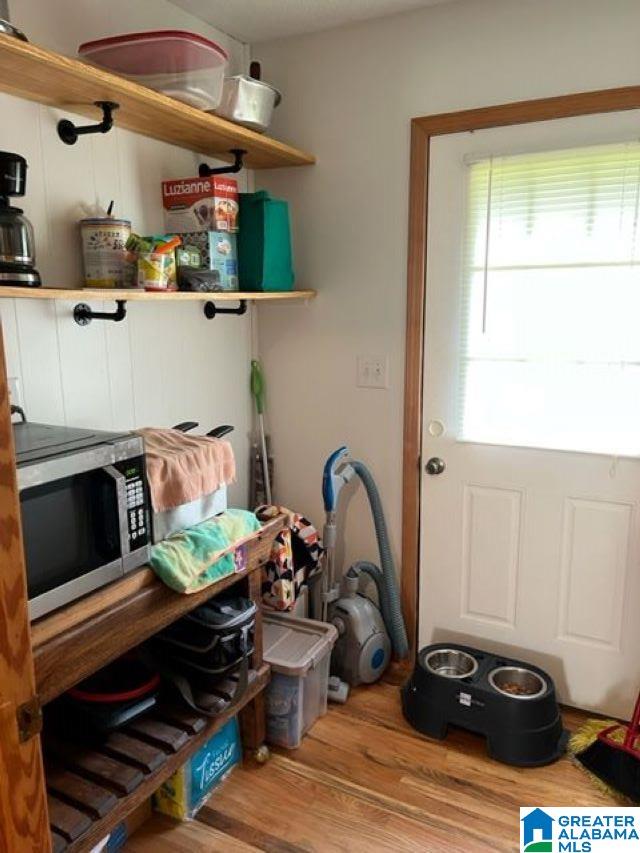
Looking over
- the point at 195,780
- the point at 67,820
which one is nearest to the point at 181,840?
the point at 195,780

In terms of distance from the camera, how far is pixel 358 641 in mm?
2330

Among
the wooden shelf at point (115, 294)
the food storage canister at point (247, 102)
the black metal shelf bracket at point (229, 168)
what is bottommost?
the wooden shelf at point (115, 294)

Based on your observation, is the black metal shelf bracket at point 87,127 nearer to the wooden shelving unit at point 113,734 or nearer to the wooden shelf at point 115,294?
the wooden shelf at point 115,294

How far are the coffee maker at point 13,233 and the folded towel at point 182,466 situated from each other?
17.5 inches

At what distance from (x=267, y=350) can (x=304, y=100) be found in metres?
0.91

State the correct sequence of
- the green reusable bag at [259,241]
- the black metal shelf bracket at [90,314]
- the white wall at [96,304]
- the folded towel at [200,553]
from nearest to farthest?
the folded towel at [200,553] → the white wall at [96,304] → the black metal shelf bracket at [90,314] → the green reusable bag at [259,241]

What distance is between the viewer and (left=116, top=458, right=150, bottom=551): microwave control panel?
146cm

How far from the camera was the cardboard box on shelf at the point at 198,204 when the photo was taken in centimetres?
199

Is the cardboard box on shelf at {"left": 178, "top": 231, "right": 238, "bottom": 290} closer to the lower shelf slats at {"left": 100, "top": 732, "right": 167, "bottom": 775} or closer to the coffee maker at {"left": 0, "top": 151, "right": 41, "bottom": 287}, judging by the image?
the coffee maker at {"left": 0, "top": 151, "right": 41, "bottom": 287}

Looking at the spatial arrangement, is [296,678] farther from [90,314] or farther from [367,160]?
[367,160]


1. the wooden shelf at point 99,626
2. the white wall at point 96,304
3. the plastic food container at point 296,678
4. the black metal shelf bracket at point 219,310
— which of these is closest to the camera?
the wooden shelf at point 99,626

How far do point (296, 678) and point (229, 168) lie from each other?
5.43 ft

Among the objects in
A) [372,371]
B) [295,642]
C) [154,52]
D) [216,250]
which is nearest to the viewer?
[154,52]

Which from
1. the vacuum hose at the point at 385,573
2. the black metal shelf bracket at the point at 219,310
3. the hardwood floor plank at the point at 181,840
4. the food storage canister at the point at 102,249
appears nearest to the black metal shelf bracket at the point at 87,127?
the food storage canister at the point at 102,249
